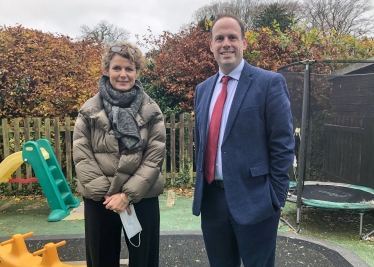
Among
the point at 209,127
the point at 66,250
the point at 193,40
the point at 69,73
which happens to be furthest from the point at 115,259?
the point at 193,40

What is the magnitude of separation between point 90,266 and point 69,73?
533 cm

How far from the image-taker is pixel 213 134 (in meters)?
2.10

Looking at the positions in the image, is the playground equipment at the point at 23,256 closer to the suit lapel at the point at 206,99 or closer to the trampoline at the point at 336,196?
the suit lapel at the point at 206,99

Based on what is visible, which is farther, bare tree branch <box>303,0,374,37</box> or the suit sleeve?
bare tree branch <box>303,0,374,37</box>

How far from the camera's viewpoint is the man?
194 cm

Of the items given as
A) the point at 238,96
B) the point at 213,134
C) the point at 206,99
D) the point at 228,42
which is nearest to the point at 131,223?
the point at 213,134

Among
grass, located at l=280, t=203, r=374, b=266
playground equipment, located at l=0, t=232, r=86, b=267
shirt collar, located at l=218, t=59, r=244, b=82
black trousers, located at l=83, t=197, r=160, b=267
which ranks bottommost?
grass, located at l=280, t=203, r=374, b=266

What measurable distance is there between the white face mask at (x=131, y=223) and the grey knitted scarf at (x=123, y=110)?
1.49 ft

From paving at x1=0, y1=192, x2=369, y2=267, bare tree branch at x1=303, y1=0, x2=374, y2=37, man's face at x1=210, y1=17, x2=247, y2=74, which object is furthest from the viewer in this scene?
bare tree branch at x1=303, y1=0, x2=374, y2=37

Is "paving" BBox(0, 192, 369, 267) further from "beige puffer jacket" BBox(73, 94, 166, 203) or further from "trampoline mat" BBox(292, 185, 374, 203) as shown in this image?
"beige puffer jacket" BBox(73, 94, 166, 203)

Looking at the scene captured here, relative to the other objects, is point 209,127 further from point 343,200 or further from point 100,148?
point 343,200

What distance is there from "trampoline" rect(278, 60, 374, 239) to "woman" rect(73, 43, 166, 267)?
2.44 meters

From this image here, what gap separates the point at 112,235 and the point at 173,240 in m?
1.64

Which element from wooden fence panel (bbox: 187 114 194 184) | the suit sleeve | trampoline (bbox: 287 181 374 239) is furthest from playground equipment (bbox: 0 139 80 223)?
the suit sleeve
